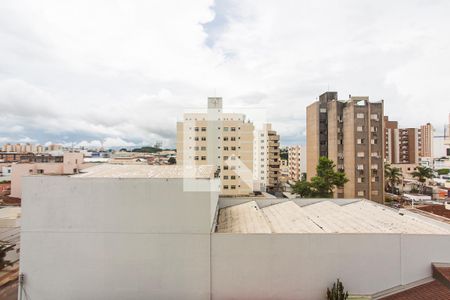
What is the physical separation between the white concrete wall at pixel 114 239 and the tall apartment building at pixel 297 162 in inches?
1839

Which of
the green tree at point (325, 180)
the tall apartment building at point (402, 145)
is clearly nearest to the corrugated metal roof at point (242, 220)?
the green tree at point (325, 180)

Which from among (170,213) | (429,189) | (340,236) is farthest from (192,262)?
(429,189)

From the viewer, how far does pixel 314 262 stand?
7832mm

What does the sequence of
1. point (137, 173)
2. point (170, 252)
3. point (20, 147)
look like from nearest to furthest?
point (170, 252) < point (137, 173) < point (20, 147)

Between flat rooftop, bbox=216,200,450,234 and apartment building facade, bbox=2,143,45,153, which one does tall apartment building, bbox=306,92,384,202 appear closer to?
flat rooftop, bbox=216,200,450,234

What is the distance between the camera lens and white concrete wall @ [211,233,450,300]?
25.6 feet

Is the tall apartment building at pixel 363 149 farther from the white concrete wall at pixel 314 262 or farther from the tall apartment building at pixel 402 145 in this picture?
the tall apartment building at pixel 402 145

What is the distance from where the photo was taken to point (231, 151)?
112ft

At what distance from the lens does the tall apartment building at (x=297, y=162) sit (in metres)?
52.2

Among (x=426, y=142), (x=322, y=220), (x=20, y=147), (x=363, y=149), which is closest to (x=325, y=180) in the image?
(x=363, y=149)

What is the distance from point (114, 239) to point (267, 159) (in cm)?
3699

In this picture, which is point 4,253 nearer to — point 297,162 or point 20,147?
point 297,162

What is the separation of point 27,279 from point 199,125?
28.2 metres

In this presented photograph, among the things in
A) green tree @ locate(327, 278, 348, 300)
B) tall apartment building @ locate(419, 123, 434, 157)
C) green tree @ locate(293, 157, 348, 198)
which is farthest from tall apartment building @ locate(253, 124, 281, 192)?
tall apartment building @ locate(419, 123, 434, 157)
